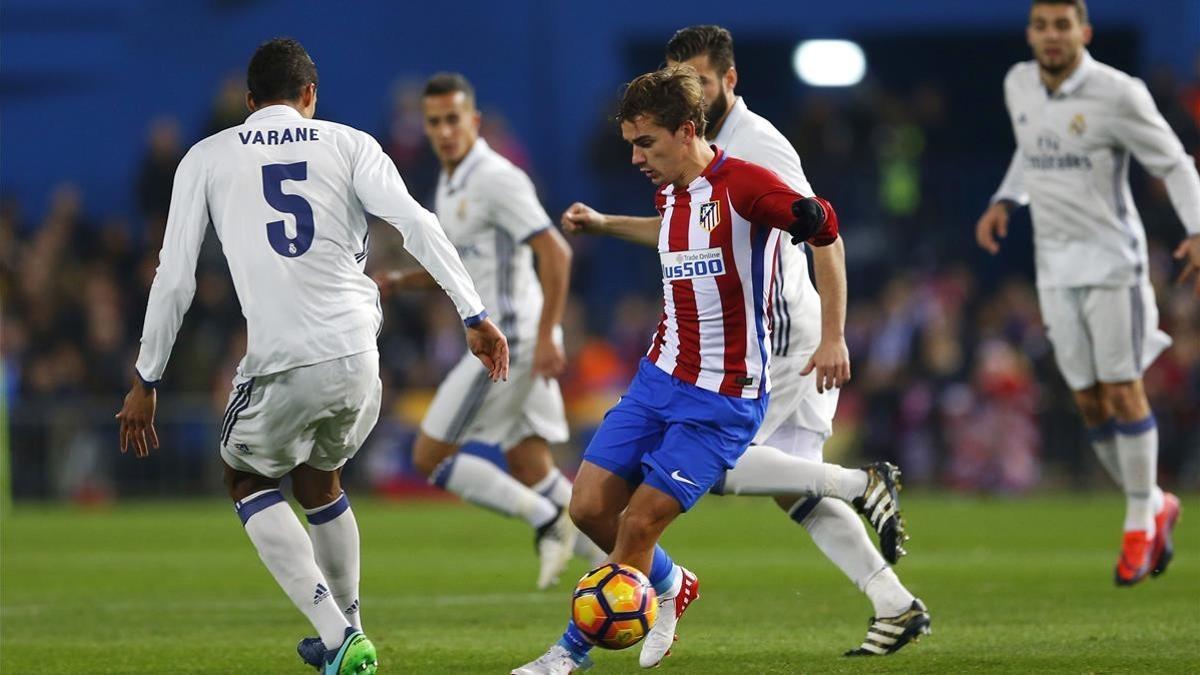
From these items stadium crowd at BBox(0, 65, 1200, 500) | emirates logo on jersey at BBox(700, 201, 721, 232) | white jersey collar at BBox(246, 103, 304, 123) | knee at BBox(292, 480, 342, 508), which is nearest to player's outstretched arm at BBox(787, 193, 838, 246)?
emirates logo on jersey at BBox(700, 201, 721, 232)

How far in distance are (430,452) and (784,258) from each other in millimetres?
3535

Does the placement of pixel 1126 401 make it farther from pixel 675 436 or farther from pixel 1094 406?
pixel 675 436

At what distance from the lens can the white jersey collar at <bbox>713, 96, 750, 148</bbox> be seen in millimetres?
7727

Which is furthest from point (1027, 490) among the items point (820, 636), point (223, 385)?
point (820, 636)

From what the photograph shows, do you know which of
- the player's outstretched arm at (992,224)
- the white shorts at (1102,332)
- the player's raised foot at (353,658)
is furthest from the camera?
the player's outstretched arm at (992,224)

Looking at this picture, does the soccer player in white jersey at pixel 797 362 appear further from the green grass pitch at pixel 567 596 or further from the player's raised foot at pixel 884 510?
the green grass pitch at pixel 567 596

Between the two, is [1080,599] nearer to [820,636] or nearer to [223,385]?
[820,636]

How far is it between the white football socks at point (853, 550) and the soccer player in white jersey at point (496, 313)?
3.03m

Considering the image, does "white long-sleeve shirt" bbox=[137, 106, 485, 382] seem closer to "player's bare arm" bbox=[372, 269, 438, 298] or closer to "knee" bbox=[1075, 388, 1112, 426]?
"player's bare arm" bbox=[372, 269, 438, 298]

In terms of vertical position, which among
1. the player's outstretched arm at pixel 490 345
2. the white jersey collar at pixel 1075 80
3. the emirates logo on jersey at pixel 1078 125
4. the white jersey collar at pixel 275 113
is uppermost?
the white jersey collar at pixel 1075 80

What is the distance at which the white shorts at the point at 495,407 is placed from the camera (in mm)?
10570

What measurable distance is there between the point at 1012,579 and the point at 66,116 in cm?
1643

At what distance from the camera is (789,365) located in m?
7.79

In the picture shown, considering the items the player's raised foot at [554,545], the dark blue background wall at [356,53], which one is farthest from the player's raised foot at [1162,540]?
the dark blue background wall at [356,53]
